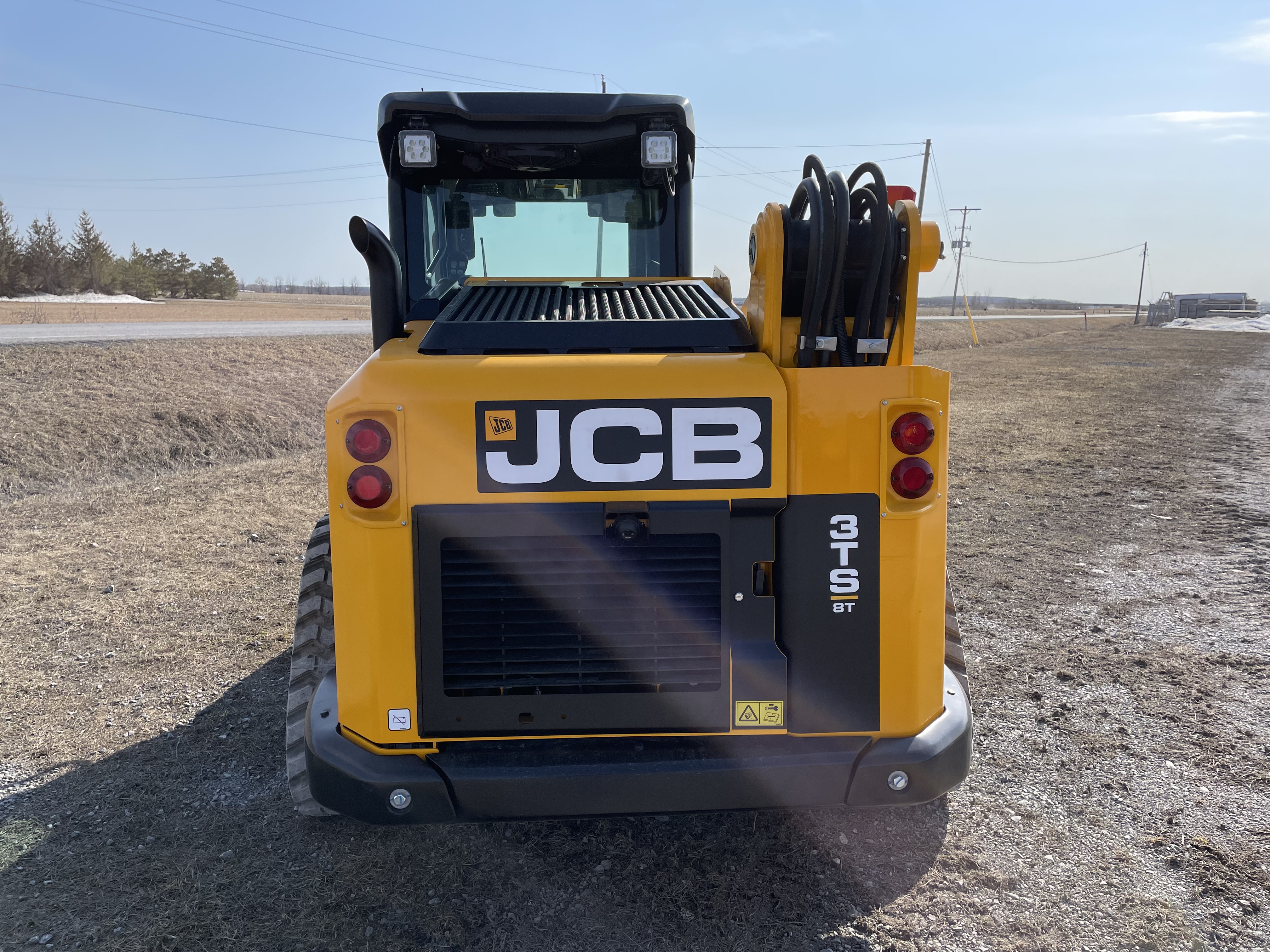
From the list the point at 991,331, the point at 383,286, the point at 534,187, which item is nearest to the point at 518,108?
the point at 534,187

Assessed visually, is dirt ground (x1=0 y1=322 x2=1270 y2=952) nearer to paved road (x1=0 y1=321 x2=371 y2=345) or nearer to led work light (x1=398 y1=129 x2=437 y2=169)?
led work light (x1=398 y1=129 x2=437 y2=169)

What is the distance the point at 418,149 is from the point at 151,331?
16.9 metres

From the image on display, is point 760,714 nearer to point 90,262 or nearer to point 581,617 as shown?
point 581,617

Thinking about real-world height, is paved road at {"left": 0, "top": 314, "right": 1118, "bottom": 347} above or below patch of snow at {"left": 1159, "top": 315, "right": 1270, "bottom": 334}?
below

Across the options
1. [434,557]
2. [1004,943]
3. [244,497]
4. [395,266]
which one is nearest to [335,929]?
[434,557]

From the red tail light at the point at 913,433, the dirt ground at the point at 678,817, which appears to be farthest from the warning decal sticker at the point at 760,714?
the red tail light at the point at 913,433

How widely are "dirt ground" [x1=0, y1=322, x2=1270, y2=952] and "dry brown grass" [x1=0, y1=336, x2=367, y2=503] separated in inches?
82.1

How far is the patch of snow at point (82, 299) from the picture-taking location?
37.2 m

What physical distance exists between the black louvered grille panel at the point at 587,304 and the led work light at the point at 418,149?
0.54m

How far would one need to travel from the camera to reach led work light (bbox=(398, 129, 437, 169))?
133 inches

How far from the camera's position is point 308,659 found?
326cm

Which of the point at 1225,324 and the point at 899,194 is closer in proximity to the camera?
the point at 899,194

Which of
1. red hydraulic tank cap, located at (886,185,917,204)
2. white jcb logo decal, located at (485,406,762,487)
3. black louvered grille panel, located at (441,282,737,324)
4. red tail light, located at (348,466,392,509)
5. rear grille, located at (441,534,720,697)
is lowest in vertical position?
rear grille, located at (441,534,720,697)

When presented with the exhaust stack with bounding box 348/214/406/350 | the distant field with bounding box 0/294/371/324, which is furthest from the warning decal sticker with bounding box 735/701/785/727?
the distant field with bounding box 0/294/371/324
